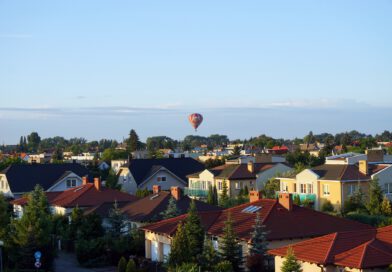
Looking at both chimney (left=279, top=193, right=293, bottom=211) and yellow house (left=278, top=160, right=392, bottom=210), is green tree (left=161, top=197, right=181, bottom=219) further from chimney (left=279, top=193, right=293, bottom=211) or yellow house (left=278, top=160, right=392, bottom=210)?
yellow house (left=278, top=160, right=392, bottom=210)

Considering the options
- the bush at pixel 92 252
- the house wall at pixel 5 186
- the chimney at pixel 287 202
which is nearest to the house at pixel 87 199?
the bush at pixel 92 252

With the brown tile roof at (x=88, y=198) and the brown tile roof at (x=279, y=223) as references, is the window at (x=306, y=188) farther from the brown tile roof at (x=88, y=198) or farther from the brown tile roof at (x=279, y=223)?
the brown tile roof at (x=279, y=223)

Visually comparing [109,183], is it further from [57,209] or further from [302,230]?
[302,230]

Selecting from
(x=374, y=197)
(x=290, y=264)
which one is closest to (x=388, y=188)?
(x=374, y=197)

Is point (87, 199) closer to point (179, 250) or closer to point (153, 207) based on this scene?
point (153, 207)

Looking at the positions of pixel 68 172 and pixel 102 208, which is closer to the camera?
pixel 102 208

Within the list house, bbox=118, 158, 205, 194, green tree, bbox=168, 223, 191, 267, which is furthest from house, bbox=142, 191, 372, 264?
house, bbox=118, 158, 205, 194

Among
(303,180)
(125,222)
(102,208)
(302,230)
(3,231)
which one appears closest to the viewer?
(302,230)

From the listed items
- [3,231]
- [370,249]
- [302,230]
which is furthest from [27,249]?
[370,249]
